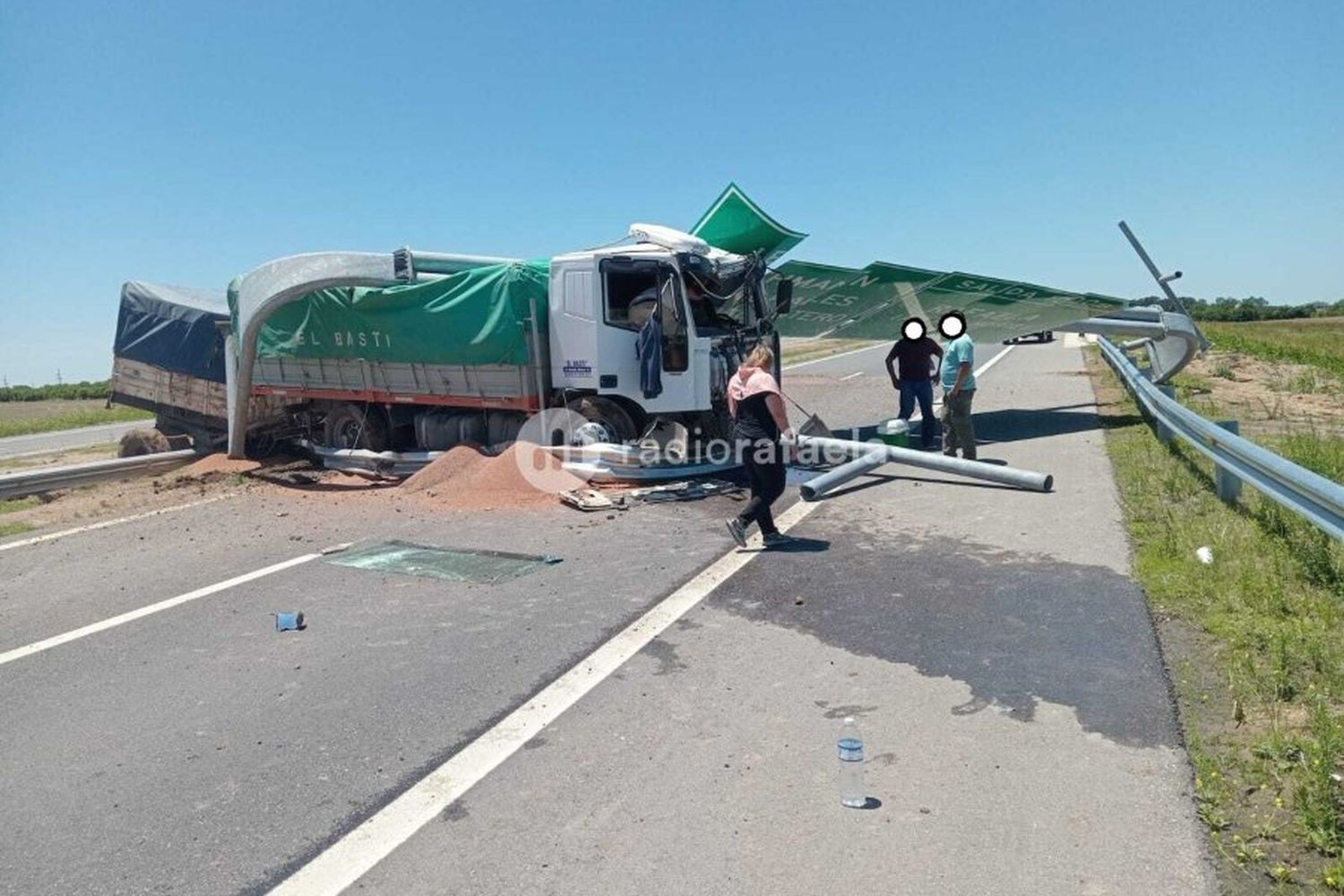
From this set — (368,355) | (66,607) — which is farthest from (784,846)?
(368,355)

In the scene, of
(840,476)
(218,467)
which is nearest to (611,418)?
(840,476)

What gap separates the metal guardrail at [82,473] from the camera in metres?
12.2

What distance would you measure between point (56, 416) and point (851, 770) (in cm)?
3786

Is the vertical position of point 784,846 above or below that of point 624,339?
below

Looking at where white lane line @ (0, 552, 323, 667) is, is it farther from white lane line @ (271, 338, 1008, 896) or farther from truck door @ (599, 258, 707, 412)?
truck door @ (599, 258, 707, 412)

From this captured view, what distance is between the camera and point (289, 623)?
6270 mm

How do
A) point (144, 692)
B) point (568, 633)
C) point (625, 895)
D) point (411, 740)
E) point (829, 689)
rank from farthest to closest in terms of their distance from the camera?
point (568, 633) < point (144, 692) < point (829, 689) < point (411, 740) < point (625, 895)

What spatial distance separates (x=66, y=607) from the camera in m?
7.13

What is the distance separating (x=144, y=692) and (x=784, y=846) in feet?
12.3

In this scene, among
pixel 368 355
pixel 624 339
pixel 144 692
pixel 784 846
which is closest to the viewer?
pixel 784 846

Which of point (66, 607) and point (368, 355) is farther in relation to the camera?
point (368, 355)

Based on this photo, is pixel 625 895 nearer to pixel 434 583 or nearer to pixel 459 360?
pixel 434 583

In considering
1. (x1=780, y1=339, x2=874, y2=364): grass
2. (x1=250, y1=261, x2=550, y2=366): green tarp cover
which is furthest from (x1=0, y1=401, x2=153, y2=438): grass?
(x1=780, y1=339, x2=874, y2=364): grass

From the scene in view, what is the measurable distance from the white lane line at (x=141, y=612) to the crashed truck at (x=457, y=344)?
13.5 feet
